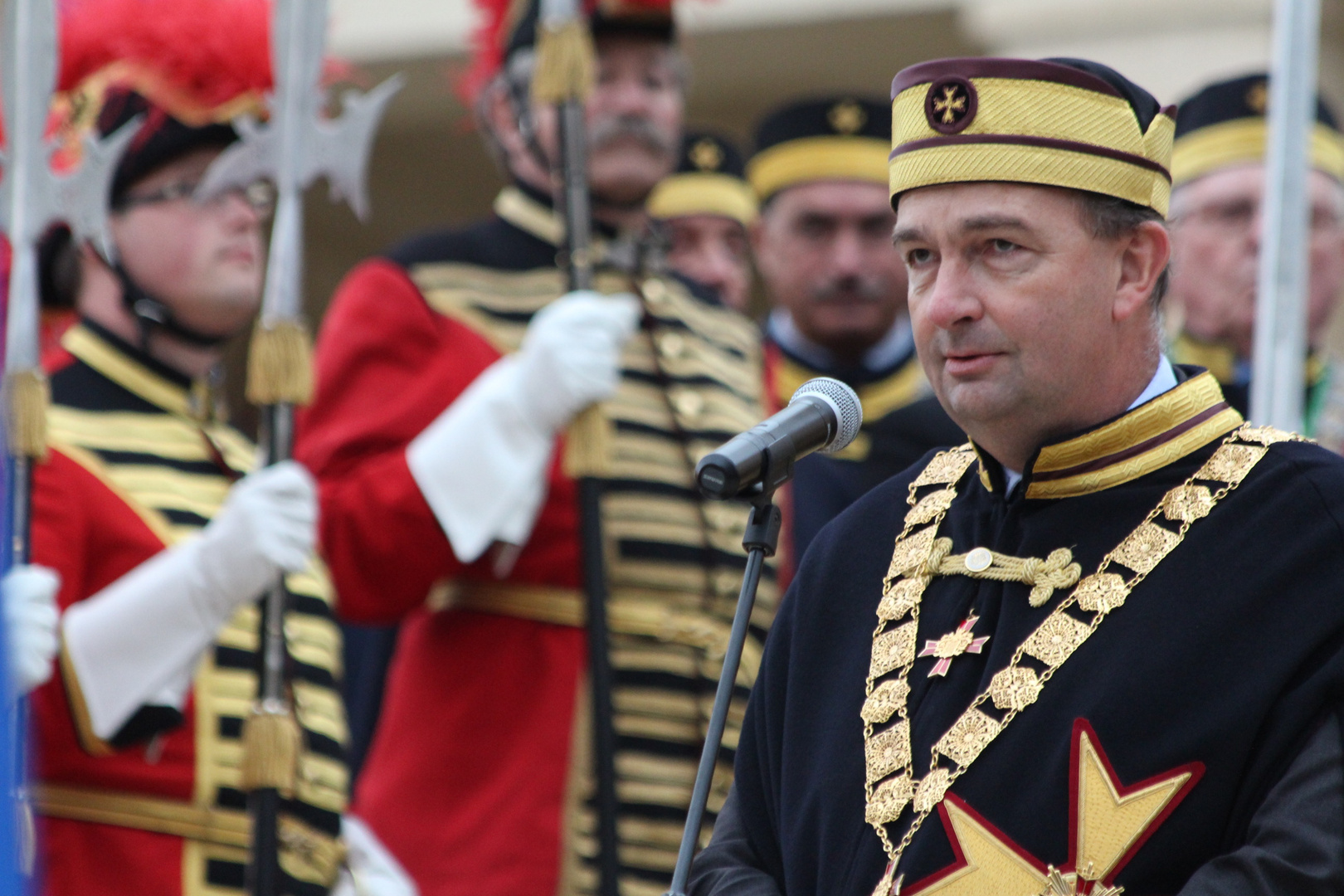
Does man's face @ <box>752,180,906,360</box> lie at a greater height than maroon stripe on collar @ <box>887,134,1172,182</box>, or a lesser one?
greater

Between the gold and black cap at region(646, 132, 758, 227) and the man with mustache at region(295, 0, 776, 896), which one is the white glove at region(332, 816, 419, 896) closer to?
the man with mustache at region(295, 0, 776, 896)

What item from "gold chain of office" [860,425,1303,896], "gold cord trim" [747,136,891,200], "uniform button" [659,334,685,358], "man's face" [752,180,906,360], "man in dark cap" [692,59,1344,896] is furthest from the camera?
"gold cord trim" [747,136,891,200]

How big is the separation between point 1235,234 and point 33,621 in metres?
2.79

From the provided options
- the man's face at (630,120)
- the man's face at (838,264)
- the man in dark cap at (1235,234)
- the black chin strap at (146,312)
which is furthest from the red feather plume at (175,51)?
the man in dark cap at (1235,234)

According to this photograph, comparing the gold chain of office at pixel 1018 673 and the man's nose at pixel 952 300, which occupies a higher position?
the man's nose at pixel 952 300

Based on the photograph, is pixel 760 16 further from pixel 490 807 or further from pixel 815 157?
pixel 490 807

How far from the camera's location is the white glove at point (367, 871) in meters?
4.10

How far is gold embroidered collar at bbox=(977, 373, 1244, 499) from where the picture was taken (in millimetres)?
2547

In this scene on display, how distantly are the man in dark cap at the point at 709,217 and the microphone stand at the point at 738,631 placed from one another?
4124 mm

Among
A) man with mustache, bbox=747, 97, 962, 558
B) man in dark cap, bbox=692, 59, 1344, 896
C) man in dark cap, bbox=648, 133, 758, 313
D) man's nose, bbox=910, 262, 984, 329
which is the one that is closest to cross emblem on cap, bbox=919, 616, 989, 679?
man in dark cap, bbox=692, 59, 1344, 896

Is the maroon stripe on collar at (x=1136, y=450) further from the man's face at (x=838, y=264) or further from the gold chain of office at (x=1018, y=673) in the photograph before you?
the man's face at (x=838, y=264)

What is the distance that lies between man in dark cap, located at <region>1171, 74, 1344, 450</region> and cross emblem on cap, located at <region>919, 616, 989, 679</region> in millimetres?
2268

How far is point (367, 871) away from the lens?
4.18 m

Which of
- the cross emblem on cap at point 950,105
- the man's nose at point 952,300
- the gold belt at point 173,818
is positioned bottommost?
the gold belt at point 173,818
